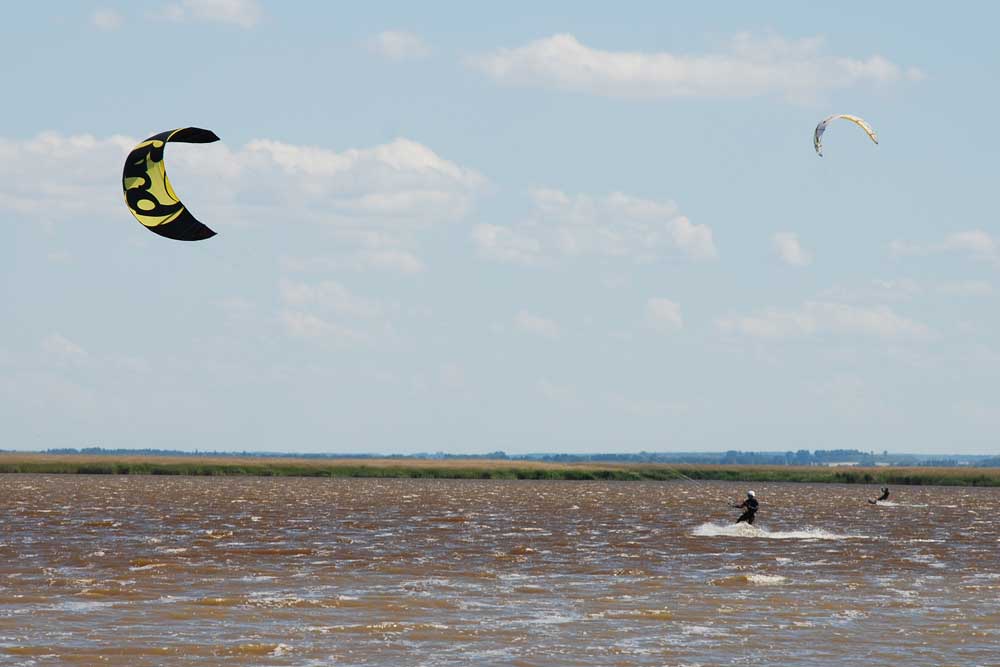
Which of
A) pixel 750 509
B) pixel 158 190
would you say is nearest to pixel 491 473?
pixel 750 509

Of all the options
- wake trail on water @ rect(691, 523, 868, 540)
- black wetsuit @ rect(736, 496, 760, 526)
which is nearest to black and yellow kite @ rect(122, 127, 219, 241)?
wake trail on water @ rect(691, 523, 868, 540)

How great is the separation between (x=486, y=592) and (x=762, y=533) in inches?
827

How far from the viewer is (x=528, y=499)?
80.5 meters

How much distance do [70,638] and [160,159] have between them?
1228cm

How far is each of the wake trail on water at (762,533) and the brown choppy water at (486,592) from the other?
0.16 metres

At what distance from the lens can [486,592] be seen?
28.3 meters

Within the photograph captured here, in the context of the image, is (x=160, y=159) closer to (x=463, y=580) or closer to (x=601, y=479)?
(x=463, y=580)

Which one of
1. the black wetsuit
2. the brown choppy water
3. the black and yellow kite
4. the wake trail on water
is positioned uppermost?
the black and yellow kite

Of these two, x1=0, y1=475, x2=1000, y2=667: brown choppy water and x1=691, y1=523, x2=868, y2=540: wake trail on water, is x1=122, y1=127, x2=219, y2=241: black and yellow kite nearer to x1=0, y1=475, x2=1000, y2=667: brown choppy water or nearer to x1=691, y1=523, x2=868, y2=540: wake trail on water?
x1=0, y1=475, x2=1000, y2=667: brown choppy water

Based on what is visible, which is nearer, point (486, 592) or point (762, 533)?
point (486, 592)

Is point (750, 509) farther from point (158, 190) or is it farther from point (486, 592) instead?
point (158, 190)

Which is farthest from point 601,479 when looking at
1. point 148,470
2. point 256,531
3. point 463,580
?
point 463,580

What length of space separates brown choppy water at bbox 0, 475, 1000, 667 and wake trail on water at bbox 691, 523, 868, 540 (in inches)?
6.3

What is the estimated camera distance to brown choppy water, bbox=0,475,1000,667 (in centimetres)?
2139
